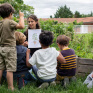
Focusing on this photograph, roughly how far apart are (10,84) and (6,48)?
0.65 meters

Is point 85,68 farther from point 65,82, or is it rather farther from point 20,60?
point 20,60

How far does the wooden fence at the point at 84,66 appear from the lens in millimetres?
4059

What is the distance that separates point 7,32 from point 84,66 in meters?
1.99

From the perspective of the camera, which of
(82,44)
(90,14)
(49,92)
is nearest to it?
(49,92)

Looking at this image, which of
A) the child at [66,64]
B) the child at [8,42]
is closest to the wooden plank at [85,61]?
the child at [66,64]

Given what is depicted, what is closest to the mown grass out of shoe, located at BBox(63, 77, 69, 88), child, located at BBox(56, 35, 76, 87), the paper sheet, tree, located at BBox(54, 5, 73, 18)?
shoe, located at BBox(63, 77, 69, 88)

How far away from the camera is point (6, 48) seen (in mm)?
3111

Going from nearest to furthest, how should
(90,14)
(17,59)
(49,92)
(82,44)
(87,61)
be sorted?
(49,92) < (17,59) < (87,61) < (82,44) < (90,14)

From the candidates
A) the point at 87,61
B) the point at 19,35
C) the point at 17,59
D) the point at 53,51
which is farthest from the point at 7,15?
the point at 87,61

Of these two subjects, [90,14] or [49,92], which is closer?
[49,92]

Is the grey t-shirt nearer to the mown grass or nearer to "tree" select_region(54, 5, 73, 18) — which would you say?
the mown grass

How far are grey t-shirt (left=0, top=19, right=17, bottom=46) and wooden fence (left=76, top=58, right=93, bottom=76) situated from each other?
1.74m

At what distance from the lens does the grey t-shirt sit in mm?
3072

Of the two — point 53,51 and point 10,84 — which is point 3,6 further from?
point 10,84
